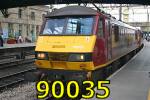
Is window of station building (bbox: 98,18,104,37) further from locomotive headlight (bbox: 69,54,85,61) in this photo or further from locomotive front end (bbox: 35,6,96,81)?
locomotive headlight (bbox: 69,54,85,61)

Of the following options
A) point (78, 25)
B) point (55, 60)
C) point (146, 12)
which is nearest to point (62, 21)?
point (78, 25)

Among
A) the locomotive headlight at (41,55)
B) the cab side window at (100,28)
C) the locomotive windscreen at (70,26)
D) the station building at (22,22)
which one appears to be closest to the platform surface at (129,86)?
the cab side window at (100,28)

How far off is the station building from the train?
137 ft

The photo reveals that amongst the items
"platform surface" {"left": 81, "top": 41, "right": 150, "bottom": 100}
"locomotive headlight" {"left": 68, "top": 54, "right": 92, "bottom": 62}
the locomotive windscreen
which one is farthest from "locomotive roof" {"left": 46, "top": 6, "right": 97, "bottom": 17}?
"platform surface" {"left": 81, "top": 41, "right": 150, "bottom": 100}

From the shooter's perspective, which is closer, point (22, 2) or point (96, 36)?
point (96, 36)

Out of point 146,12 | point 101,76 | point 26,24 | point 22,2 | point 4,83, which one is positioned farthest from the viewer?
point 146,12

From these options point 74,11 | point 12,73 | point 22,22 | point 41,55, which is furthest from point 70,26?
point 22,22

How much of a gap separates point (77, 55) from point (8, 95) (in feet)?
10.4

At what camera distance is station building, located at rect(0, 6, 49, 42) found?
2205 inches

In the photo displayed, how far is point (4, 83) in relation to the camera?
16.3 m

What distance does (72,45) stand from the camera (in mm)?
12344

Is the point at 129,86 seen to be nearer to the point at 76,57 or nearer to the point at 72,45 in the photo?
the point at 76,57

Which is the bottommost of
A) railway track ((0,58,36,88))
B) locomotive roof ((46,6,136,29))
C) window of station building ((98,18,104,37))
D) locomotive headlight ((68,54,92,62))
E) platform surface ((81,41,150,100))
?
railway track ((0,58,36,88))

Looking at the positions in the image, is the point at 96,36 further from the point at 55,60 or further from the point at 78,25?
the point at 55,60
